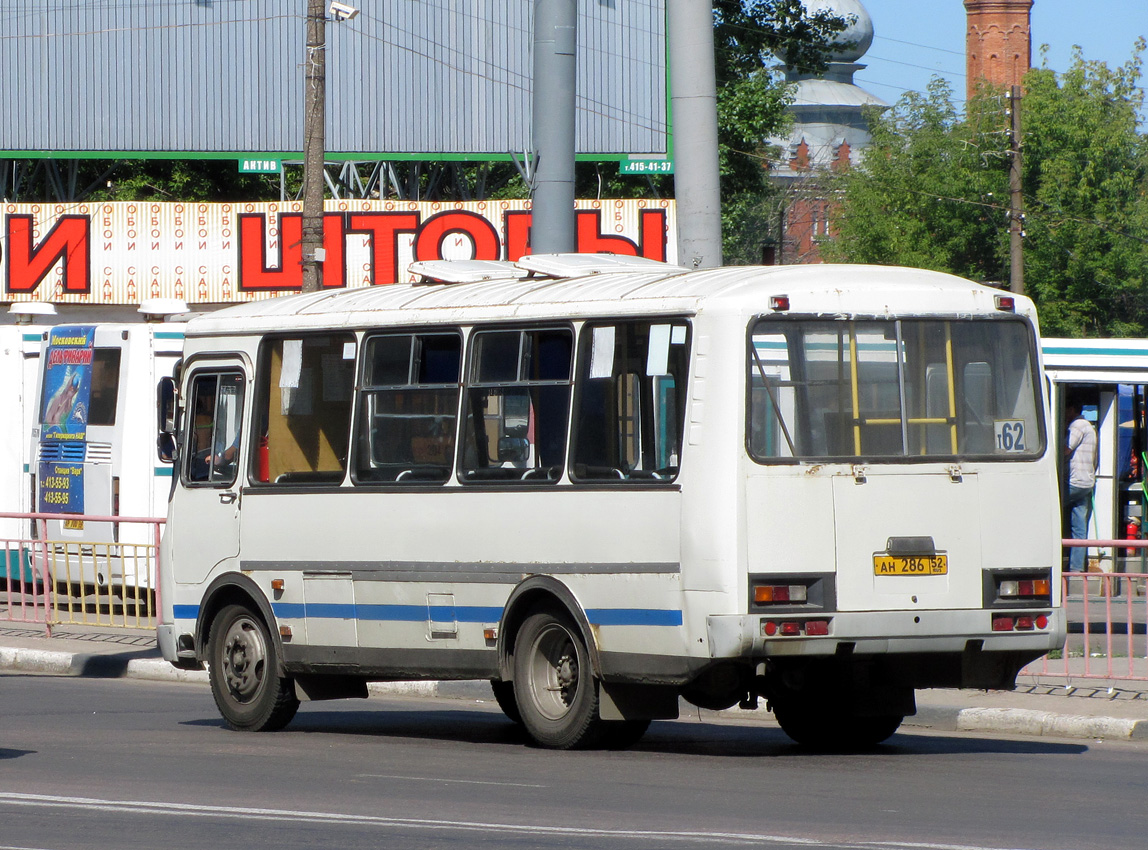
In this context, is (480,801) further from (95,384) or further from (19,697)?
(95,384)

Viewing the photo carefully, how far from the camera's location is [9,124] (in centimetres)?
3706

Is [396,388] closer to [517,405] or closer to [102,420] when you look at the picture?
[517,405]

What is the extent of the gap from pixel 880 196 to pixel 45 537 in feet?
195

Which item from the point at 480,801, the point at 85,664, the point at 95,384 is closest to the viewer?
the point at 480,801

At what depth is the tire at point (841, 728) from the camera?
10.7 meters

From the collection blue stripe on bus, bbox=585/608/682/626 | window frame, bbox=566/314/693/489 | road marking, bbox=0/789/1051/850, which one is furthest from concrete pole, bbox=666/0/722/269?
road marking, bbox=0/789/1051/850

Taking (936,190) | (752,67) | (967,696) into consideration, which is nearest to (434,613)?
(967,696)

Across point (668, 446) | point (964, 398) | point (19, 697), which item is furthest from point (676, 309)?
point (19, 697)

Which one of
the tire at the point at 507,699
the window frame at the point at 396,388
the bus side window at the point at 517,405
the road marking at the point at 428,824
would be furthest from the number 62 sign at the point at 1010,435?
the tire at the point at 507,699

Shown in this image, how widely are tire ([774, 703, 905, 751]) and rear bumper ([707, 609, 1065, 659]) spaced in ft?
3.40

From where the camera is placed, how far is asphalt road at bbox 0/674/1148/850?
24.4 feet

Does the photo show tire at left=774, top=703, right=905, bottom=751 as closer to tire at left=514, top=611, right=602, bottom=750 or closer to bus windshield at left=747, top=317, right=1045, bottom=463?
tire at left=514, top=611, right=602, bottom=750

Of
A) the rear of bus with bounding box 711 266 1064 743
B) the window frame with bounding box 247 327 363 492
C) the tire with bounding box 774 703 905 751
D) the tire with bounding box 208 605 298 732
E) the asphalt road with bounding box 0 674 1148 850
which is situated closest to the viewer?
the asphalt road with bounding box 0 674 1148 850

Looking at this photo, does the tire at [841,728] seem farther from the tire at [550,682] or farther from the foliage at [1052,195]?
the foliage at [1052,195]
